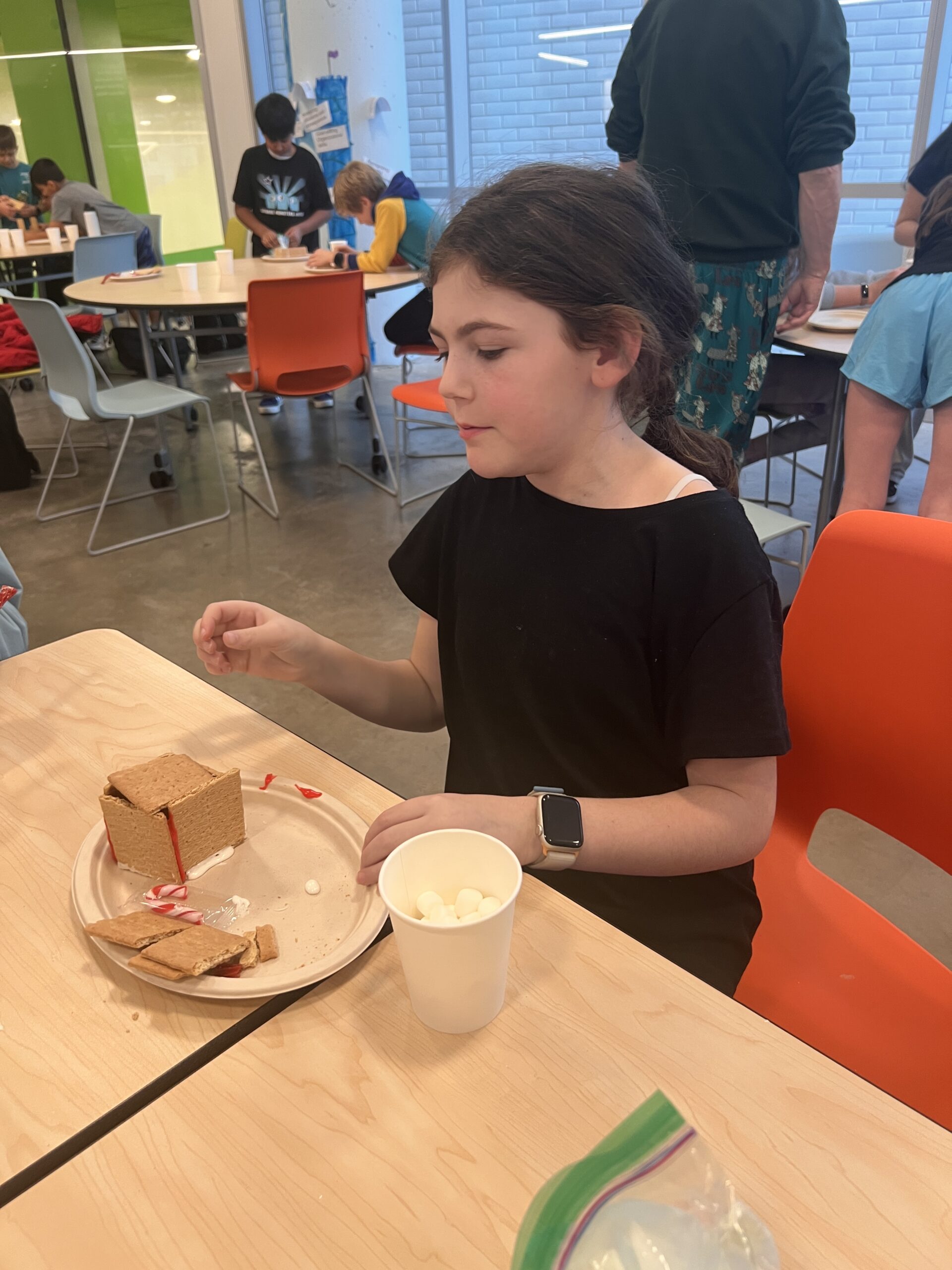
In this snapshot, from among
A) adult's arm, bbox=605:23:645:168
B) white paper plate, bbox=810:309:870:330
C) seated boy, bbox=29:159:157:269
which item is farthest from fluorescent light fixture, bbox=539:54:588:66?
adult's arm, bbox=605:23:645:168

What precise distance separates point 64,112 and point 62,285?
8.44ft

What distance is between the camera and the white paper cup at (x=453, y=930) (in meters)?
0.58

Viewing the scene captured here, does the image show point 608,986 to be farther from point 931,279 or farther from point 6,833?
point 931,279

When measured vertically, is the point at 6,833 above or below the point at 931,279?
below

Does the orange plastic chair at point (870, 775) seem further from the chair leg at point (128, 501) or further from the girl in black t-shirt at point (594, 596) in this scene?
the chair leg at point (128, 501)

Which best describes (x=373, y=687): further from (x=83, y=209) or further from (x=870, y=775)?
(x=83, y=209)

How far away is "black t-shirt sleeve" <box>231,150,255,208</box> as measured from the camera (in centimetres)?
549

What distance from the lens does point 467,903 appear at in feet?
2.03

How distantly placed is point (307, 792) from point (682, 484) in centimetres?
49

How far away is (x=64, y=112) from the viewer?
816 cm

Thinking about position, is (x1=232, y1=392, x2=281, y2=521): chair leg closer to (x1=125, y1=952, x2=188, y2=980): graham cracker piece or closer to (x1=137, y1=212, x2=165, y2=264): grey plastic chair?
(x1=137, y1=212, x2=165, y2=264): grey plastic chair

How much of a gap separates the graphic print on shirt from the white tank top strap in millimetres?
5433

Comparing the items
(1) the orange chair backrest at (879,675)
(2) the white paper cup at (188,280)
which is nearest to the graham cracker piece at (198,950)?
(1) the orange chair backrest at (879,675)

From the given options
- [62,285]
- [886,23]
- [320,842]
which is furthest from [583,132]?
[320,842]
